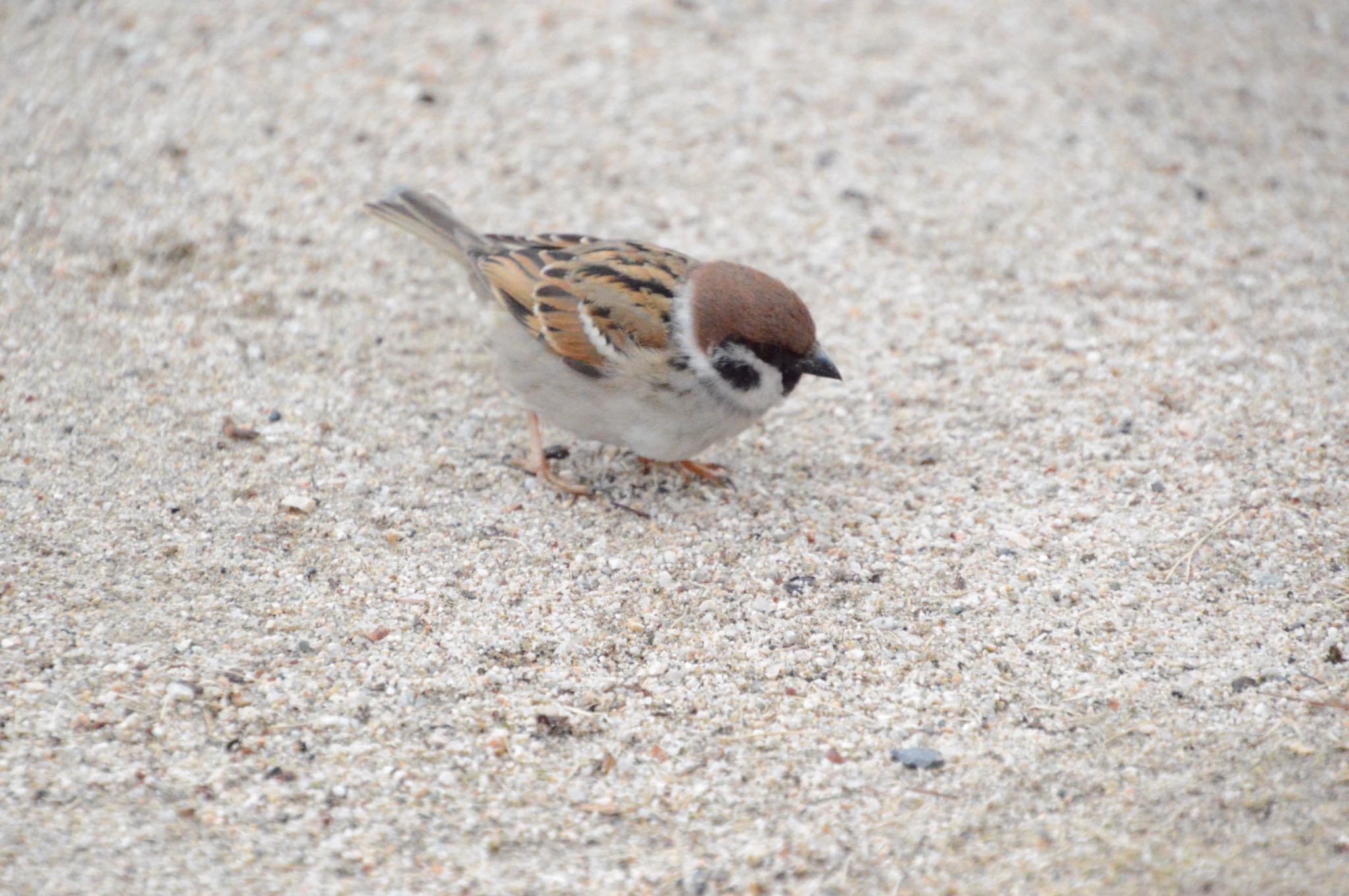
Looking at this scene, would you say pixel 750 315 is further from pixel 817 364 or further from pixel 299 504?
pixel 299 504

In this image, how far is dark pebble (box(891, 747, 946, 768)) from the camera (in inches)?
117

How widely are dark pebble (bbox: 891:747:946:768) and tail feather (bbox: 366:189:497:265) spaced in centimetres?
242

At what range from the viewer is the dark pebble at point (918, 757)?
297 centimetres

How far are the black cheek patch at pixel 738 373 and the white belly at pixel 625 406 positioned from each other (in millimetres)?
76

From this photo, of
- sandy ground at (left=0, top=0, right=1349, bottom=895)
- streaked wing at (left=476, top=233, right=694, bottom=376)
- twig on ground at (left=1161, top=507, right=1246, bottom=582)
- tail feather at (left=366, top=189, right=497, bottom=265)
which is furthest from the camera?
tail feather at (left=366, top=189, right=497, bottom=265)

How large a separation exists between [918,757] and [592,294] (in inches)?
71.7

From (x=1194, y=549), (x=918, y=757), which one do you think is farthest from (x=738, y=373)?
(x=1194, y=549)

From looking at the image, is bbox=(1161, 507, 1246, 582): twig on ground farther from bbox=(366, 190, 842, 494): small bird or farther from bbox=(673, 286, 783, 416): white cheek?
bbox=(673, 286, 783, 416): white cheek

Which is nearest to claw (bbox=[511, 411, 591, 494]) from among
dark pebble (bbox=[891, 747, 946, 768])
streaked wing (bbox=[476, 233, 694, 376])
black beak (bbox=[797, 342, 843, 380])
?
streaked wing (bbox=[476, 233, 694, 376])

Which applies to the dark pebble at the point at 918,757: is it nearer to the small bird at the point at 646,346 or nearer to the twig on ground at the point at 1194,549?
the twig on ground at the point at 1194,549

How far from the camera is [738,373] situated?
379 cm

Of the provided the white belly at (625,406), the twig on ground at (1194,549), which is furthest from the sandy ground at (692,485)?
the white belly at (625,406)

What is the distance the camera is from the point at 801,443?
172 inches

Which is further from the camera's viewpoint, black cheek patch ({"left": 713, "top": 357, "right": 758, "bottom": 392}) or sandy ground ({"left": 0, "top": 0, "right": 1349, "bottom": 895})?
black cheek patch ({"left": 713, "top": 357, "right": 758, "bottom": 392})
